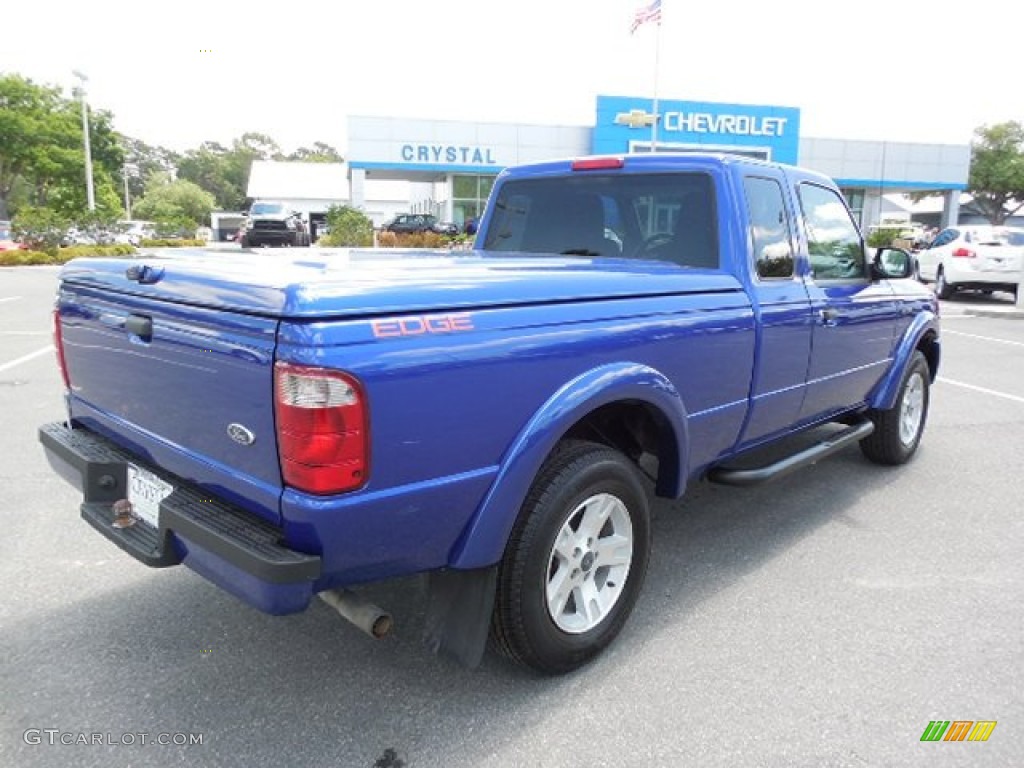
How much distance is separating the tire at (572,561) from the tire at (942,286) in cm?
1674

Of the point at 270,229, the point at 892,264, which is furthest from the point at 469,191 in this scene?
the point at 892,264

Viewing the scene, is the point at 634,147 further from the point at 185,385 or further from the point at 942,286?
the point at 185,385

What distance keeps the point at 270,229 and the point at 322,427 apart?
2491 cm

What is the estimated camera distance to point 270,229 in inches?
992

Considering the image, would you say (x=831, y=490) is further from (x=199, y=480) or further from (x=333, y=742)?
(x=199, y=480)

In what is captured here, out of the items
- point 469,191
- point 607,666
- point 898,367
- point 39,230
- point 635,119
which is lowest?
point 607,666

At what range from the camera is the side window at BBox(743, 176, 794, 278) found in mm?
3621

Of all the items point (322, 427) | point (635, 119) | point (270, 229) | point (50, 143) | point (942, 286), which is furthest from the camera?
point (50, 143)

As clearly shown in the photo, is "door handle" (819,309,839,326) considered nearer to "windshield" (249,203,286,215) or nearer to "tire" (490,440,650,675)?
"tire" (490,440,650,675)

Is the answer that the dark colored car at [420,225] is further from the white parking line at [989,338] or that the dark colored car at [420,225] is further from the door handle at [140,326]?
the door handle at [140,326]

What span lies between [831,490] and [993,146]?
62773 mm

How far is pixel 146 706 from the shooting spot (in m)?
2.60

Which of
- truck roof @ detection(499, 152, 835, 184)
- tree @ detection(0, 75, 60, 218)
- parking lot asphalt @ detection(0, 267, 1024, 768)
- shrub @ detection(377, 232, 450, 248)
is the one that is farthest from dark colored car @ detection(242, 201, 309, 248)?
tree @ detection(0, 75, 60, 218)

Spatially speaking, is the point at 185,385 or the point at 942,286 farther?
the point at 942,286
